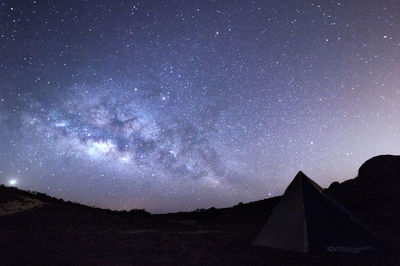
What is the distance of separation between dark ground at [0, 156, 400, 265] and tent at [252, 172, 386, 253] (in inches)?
17.6

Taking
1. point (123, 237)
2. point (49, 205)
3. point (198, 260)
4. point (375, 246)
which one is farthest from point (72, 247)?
point (49, 205)

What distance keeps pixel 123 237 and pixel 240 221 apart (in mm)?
13561

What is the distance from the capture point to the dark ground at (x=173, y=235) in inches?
485

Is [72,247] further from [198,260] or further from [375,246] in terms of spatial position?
[375,246]

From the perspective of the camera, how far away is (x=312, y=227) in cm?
1343

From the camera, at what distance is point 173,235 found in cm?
1970

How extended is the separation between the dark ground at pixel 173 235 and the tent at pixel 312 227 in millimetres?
447

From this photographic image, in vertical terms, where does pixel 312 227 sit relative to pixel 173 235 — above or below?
above

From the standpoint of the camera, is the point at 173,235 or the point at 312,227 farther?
the point at 173,235

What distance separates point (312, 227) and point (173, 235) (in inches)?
352

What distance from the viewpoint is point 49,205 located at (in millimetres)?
28984

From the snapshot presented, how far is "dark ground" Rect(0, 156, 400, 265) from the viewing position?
485 inches

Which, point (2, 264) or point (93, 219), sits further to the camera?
point (93, 219)

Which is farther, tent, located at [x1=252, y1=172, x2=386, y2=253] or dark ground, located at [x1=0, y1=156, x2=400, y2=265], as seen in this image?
tent, located at [x1=252, y1=172, x2=386, y2=253]
